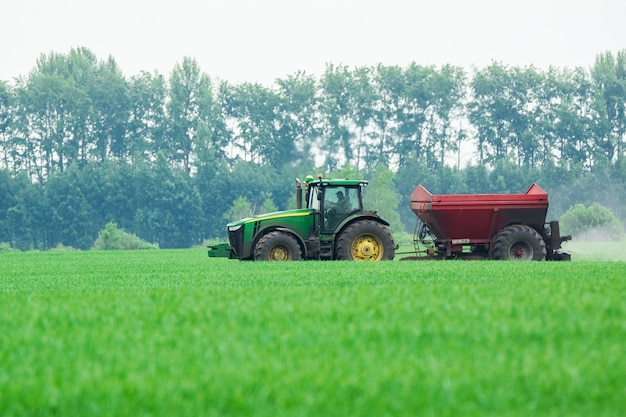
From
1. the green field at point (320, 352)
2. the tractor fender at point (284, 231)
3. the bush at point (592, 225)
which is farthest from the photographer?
the bush at point (592, 225)

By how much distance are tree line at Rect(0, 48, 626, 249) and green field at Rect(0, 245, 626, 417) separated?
61.8 m

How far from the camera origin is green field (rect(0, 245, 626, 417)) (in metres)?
6.54

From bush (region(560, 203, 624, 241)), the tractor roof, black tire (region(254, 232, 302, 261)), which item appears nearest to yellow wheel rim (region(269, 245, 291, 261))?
black tire (region(254, 232, 302, 261))

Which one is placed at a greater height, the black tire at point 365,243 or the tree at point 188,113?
the tree at point 188,113

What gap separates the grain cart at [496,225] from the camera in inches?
957

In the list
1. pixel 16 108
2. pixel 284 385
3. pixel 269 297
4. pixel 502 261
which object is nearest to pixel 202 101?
pixel 16 108

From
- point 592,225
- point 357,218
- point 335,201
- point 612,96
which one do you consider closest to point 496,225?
point 357,218

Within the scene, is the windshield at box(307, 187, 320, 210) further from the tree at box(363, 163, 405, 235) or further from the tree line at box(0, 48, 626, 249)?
the tree line at box(0, 48, 626, 249)

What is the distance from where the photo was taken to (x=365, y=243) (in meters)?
24.3

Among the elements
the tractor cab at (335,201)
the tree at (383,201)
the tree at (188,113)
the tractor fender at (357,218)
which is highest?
the tree at (188,113)

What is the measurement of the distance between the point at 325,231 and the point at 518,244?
16.0ft

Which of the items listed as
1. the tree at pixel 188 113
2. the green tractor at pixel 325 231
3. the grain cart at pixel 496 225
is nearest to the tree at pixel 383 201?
the tree at pixel 188 113

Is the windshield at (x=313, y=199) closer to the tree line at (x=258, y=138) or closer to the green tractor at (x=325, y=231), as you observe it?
the green tractor at (x=325, y=231)

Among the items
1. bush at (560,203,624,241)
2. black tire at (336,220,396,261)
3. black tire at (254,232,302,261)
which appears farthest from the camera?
bush at (560,203,624,241)
